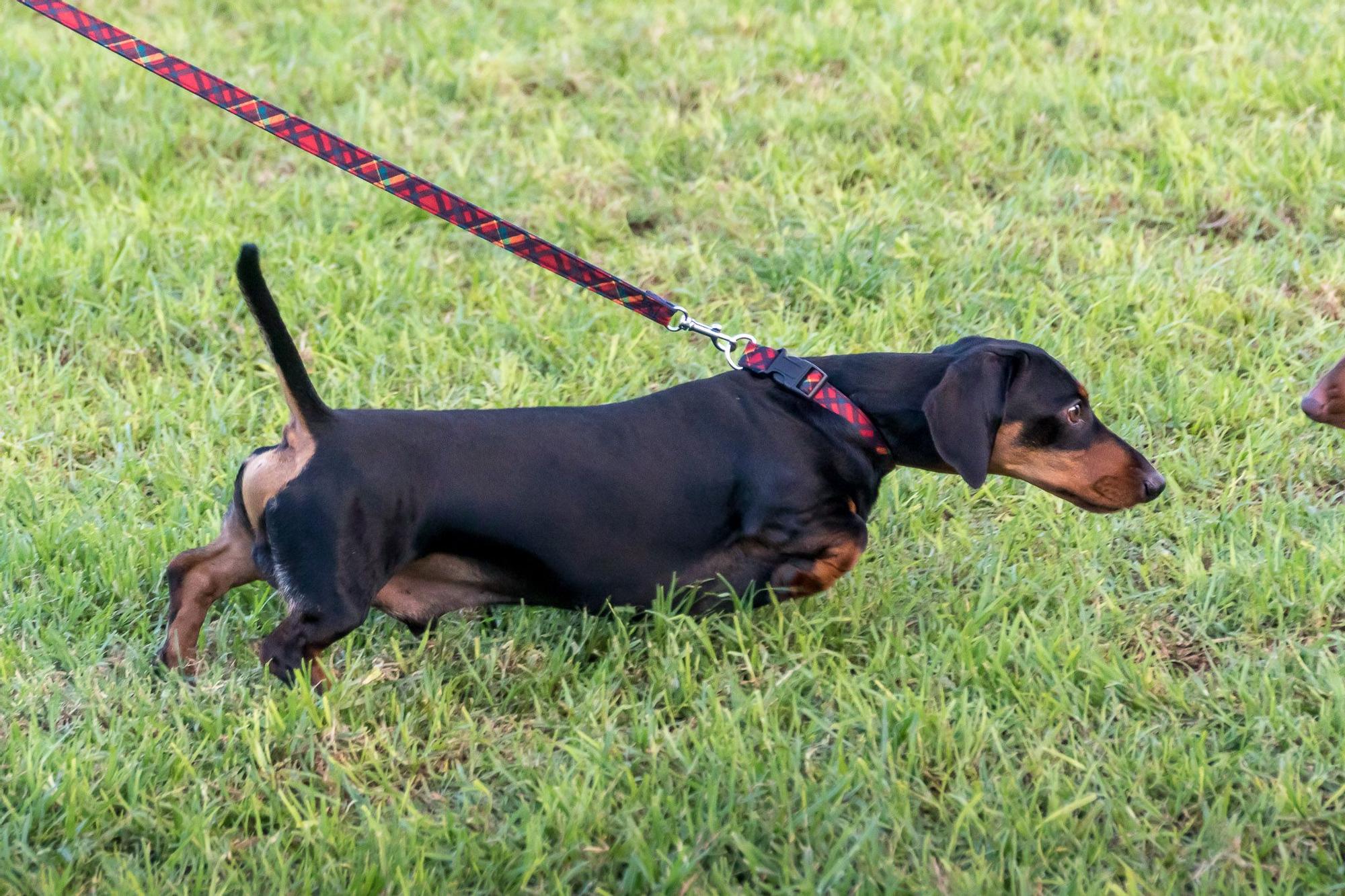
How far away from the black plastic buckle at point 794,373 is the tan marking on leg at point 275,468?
1.05 meters

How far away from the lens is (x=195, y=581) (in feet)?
10.5

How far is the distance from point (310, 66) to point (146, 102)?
790 millimetres

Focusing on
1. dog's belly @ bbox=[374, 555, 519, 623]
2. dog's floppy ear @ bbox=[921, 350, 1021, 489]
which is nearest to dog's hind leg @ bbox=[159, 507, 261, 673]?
dog's belly @ bbox=[374, 555, 519, 623]

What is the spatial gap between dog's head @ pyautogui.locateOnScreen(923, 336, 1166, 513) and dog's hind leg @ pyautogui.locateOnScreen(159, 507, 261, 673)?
61.8 inches

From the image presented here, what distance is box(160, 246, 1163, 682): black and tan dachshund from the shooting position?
290 cm

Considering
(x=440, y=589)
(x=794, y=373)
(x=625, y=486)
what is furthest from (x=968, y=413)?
(x=440, y=589)

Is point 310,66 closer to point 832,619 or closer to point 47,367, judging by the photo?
point 47,367

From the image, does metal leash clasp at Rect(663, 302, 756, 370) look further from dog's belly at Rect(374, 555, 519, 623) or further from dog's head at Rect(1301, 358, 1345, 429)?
dog's head at Rect(1301, 358, 1345, 429)

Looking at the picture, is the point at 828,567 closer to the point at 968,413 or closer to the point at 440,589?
the point at 968,413

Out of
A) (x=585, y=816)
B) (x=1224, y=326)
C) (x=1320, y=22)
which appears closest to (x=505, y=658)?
(x=585, y=816)

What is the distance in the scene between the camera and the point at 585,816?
2.65m

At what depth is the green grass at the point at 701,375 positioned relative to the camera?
8.75 ft

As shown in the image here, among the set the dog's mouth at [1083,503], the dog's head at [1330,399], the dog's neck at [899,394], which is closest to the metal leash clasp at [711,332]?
the dog's neck at [899,394]

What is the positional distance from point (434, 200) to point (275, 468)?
27.2 inches
